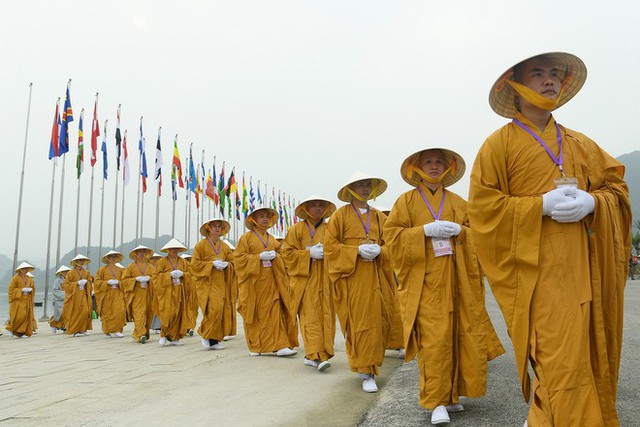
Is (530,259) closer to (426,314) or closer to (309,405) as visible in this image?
(426,314)

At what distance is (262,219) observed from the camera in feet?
29.6

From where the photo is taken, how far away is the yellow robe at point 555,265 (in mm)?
2588

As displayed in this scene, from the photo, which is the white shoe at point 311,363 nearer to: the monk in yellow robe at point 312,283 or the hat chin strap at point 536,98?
the monk in yellow robe at point 312,283

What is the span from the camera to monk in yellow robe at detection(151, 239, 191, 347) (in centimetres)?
1077

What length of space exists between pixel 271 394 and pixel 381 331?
124cm

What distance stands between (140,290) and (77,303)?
3.81 m

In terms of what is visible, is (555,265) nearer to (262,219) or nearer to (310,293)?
(310,293)

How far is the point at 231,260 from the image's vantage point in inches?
401

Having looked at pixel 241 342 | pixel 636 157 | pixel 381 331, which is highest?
pixel 636 157

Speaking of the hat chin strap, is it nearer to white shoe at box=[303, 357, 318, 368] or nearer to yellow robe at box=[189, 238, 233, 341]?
white shoe at box=[303, 357, 318, 368]

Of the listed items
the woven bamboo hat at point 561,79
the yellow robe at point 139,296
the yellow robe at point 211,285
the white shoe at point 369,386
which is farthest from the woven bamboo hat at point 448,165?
the yellow robe at point 139,296

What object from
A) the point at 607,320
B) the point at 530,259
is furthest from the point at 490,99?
the point at 607,320

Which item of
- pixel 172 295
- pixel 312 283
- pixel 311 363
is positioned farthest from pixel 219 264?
pixel 311 363

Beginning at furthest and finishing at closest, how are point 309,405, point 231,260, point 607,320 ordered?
point 231,260
point 309,405
point 607,320
